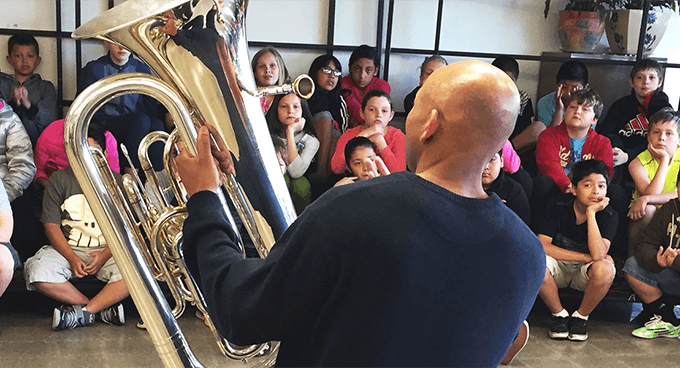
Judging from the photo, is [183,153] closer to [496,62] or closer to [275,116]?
[275,116]

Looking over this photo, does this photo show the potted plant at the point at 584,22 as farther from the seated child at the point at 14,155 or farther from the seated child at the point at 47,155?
the seated child at the point at 14,155

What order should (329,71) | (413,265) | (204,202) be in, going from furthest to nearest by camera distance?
(329,71) → (204,202) → (413,265)

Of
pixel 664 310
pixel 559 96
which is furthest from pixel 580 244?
pixel 559 96

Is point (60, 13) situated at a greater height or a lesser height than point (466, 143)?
greater

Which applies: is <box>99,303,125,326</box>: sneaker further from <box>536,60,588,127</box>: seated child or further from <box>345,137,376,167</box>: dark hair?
<box>536,60,588,127</box>: seated child

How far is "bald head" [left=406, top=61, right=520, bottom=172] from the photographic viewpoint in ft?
3.03

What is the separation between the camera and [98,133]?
319 cm

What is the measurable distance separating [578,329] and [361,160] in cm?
122

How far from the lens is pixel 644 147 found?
3748mm

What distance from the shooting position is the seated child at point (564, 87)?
13.1 feet

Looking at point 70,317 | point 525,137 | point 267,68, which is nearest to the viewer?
point 70,317

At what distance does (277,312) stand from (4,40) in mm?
3426

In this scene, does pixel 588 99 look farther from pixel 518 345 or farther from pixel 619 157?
pixel 518 345

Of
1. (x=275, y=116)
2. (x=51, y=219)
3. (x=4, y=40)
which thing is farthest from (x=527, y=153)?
(x=4, y=40)
